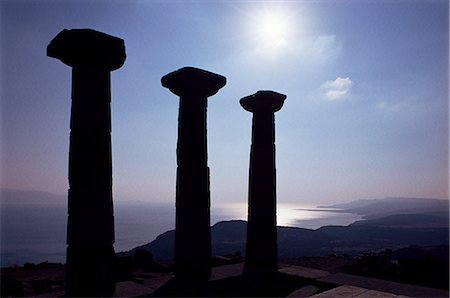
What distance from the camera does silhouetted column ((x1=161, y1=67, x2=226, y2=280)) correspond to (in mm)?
11938

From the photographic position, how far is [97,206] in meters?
9.32

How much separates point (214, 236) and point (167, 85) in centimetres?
11694

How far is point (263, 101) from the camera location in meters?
15.2

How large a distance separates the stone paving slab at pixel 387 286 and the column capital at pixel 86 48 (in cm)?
1060

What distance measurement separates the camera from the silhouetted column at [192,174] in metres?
11.9

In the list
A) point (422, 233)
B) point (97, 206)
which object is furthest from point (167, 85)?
point (422, 233)

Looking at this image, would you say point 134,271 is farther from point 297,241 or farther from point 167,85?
point 297,241

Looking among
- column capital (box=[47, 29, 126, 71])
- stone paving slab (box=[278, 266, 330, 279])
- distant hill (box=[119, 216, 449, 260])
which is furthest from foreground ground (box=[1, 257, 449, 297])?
distant hill (box=[119, 216, 449, 260])

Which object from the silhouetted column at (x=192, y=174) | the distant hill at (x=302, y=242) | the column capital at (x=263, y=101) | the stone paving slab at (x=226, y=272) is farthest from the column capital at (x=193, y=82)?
the distant hill at (x=302, y=242)

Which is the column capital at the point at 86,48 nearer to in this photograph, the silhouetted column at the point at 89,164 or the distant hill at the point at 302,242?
the silhouetted column at the point at 89,164

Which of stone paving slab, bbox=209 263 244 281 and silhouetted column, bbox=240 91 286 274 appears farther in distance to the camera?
silhouetted column, bbox=240 91 286 274

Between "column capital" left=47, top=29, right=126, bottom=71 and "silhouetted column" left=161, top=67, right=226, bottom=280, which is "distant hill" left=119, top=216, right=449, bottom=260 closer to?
"silhouetted column" left=161, top=67, right=226, bottom=280

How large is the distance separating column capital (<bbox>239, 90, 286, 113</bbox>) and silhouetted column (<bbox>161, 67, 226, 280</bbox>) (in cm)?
290

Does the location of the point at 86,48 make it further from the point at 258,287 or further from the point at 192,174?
the point at 258,287
